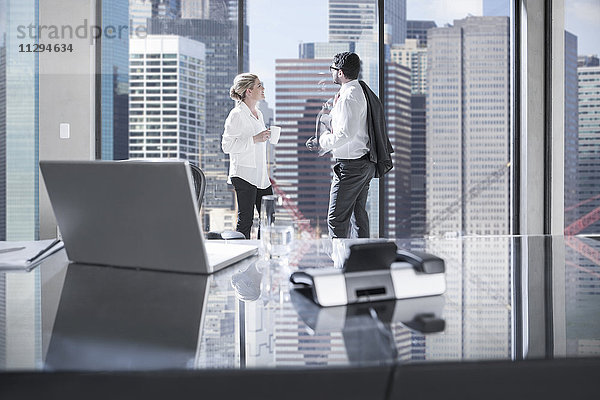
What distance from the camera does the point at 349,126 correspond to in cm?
393

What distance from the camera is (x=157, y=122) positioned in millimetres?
5047

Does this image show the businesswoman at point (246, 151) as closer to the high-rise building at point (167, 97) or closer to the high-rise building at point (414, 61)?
the high-rise building at point (167, 97)

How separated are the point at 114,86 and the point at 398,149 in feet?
7.66

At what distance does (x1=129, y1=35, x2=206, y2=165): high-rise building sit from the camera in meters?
4.98

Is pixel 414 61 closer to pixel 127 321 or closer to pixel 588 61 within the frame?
pixel 588 61

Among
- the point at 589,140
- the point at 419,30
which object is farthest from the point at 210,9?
the point at 589,140

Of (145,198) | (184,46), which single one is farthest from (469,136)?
(145,198)

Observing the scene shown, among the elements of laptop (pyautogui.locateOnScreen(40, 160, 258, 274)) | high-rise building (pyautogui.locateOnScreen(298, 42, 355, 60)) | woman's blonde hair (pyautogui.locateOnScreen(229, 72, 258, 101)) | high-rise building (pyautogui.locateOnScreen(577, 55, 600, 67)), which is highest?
high-rise building (pyautogui.locateOnScreen(298, 42, 355, 60))

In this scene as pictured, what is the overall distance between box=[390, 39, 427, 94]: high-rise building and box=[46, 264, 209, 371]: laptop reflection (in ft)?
13.7

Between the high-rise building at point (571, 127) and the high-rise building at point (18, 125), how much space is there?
409cm

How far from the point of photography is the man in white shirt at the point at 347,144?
3934 mm

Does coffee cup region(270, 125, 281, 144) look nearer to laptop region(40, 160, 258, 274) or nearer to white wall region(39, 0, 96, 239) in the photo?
white wall region(39, 0, 96, 239)

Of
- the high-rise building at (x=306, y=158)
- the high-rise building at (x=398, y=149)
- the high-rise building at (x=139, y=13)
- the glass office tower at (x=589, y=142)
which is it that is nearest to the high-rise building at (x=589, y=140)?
the glass office tower at (x=589, y=142)

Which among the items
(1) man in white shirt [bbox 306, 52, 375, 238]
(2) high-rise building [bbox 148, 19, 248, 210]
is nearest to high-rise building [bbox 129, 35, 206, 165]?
(2) high-rise building [bbox 148, 19, 248, 210]
